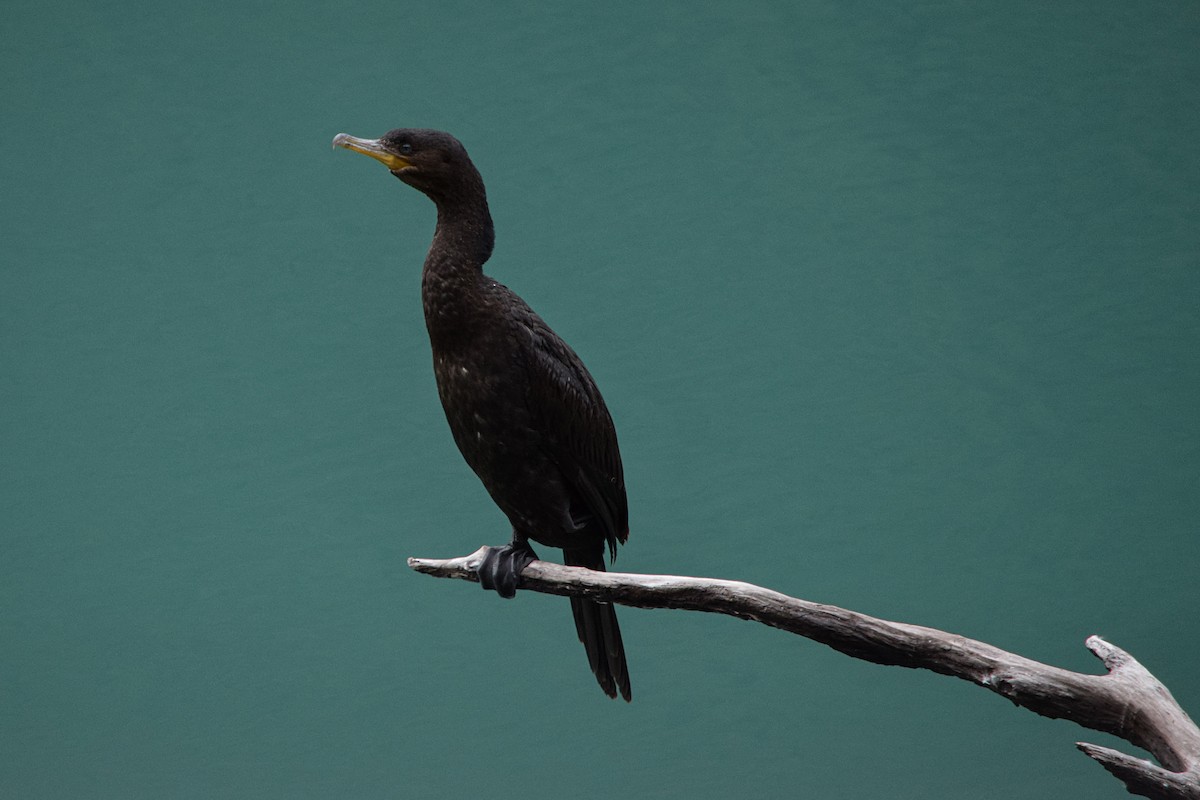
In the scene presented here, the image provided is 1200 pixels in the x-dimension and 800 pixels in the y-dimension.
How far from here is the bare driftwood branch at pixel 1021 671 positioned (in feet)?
7.02

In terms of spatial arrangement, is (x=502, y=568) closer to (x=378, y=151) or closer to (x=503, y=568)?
(x=503, y=568)

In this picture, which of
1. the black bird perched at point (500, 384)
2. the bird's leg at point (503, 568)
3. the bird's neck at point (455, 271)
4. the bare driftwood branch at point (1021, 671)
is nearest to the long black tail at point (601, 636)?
the black bird perched at point (500, 384)

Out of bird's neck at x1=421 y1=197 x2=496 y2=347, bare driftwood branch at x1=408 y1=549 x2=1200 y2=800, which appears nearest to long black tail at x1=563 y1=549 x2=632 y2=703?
bare driftwood branch at x1=408 y1=549 x2=1200 y2=800

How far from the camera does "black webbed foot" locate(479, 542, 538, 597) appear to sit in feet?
8.99

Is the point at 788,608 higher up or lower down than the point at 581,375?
lower down

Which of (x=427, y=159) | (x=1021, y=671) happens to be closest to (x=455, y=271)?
(x=427, y=159)

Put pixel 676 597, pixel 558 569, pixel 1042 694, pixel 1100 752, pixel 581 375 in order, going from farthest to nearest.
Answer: pixel 581 375 < pixel 558 569 < pixel 676 597 < pixel 1042 694 < pixel 1100 752

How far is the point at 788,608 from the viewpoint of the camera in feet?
7.70

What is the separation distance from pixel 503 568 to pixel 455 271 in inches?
27.2

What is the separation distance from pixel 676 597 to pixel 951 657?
542 mm

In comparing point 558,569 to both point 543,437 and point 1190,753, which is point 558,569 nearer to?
point 543,437

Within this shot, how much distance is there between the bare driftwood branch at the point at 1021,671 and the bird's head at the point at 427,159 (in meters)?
0.94

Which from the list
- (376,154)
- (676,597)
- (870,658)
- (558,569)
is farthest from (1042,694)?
(376,154)

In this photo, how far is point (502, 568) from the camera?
9.04ft
